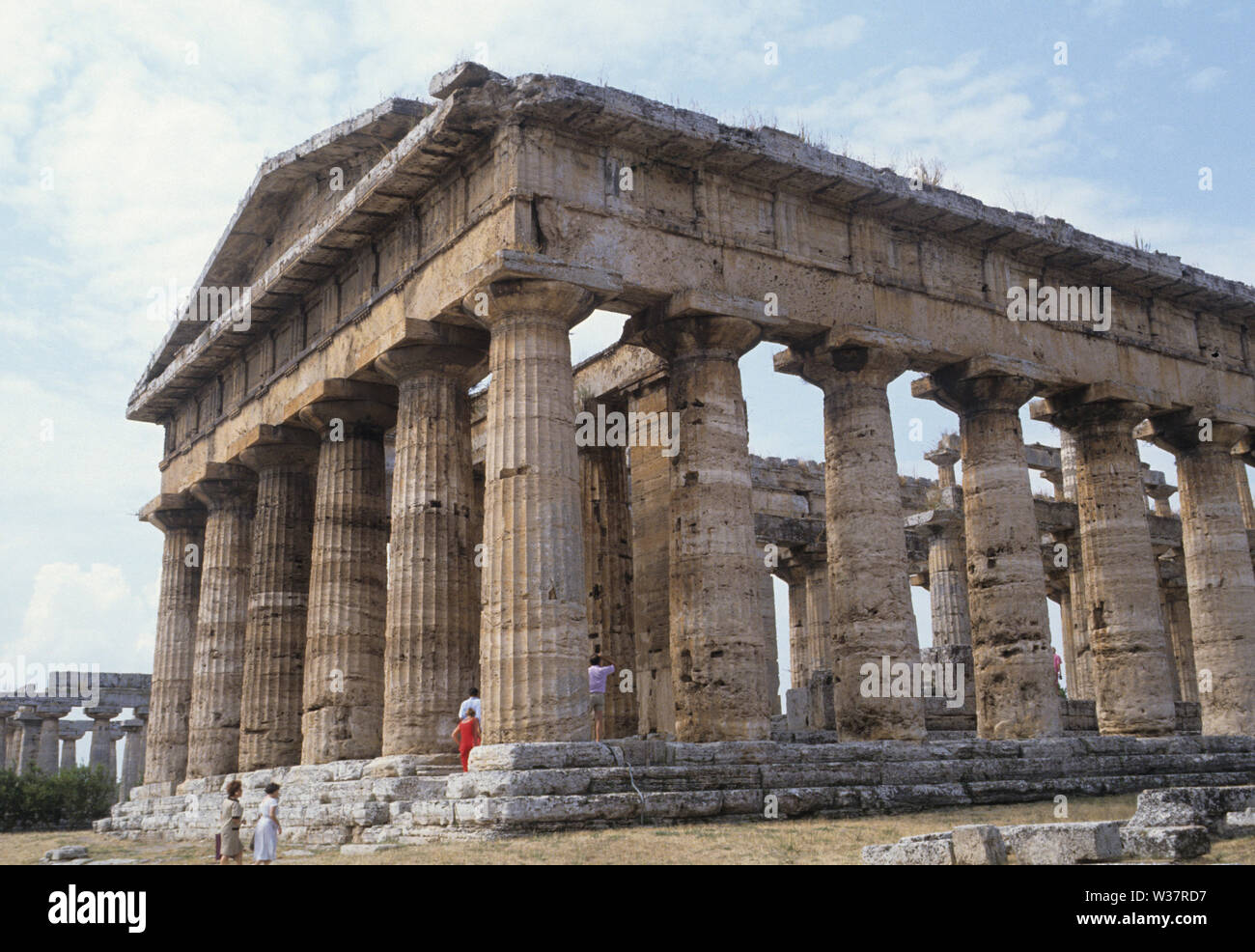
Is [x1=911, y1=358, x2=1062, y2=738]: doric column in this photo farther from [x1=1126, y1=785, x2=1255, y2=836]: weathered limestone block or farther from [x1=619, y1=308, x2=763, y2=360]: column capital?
[x1=1126, y1=785, x2=1255, y2=836]: weathered limestone block

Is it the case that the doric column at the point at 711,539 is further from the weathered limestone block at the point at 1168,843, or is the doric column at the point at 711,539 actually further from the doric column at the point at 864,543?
the weathered limestone block at the point at 1168,843

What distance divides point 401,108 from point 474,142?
10.2 ft

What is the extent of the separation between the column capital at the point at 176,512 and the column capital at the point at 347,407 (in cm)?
735

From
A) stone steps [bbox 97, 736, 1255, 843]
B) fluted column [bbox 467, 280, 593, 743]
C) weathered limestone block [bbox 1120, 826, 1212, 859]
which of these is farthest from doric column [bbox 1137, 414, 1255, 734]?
weathered limestone block [bbox 1120, 826, 1212, 859]

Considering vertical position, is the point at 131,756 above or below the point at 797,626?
below

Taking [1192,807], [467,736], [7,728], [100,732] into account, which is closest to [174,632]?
[467,736]

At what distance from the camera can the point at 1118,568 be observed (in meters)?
23.3

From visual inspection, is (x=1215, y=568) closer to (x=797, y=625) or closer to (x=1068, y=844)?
(x=797, y=625)

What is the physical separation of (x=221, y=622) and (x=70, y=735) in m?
32.0

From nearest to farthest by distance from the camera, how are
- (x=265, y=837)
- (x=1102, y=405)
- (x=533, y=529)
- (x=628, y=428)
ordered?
(x=265, y=837), (x=533, y=529), (x=628, y=428), (x=1102, y=405)

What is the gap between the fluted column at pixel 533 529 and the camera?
15953 millimetres
